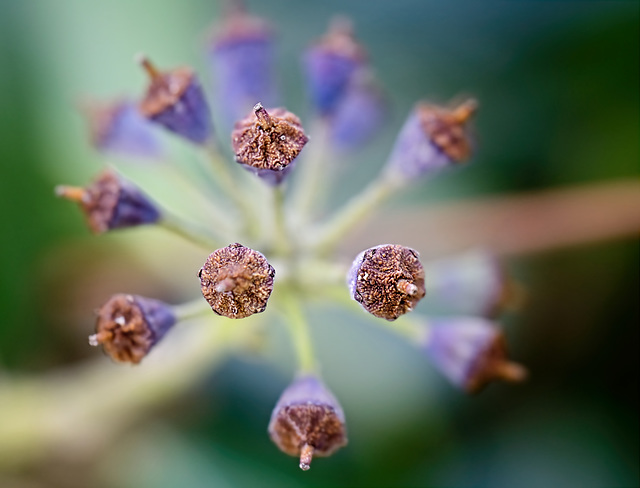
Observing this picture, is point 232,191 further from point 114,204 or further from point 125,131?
point 125,131

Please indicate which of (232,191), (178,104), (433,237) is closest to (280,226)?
(232,191)

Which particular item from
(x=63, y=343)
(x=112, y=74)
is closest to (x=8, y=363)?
(x=63, y=343)

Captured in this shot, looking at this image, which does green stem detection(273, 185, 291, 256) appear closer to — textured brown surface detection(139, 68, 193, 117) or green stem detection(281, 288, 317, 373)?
green stem detection(281, 288, 317, 373)

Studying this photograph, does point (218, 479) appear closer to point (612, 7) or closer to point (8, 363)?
point (8, 363)

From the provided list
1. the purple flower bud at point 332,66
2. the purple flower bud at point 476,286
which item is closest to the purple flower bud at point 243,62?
the purple flower bud at point 332,66

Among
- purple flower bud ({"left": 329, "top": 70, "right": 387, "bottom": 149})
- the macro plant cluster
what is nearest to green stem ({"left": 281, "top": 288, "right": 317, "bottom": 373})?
the macro plant cluster
